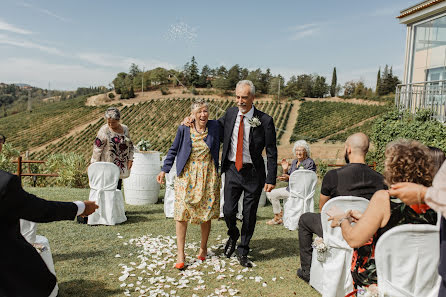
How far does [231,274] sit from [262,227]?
2036 millimetres

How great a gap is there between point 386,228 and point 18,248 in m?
2.03

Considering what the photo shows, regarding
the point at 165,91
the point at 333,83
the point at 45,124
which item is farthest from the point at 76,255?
the point at 333,83

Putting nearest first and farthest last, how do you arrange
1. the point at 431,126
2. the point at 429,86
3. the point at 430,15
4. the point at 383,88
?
the point at 431,126
the point at 429,86
the point at 430,15
the point at 383,88

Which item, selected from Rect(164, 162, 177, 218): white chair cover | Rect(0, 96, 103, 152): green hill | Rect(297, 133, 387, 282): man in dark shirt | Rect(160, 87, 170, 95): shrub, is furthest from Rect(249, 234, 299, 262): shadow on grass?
Rect(160, 87, 170, 95): shrub

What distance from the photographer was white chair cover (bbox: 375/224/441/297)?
188 cm

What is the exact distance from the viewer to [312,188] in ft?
19.0

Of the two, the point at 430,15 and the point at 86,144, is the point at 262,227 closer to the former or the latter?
the point at 430,15

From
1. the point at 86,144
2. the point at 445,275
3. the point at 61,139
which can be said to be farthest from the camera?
the point at 61,139

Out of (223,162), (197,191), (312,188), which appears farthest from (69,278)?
(312,188)

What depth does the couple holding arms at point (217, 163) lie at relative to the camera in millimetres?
3975

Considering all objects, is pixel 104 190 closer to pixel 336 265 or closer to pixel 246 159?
pixel 246 159

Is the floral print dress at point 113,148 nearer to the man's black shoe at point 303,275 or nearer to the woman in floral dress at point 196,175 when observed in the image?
the woman in floral dress at point 196,175

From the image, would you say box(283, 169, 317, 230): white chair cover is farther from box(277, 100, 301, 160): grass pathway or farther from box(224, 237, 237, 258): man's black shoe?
box(277, 100, 301, 160): grass pathway

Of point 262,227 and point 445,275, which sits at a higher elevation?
point 445,275
